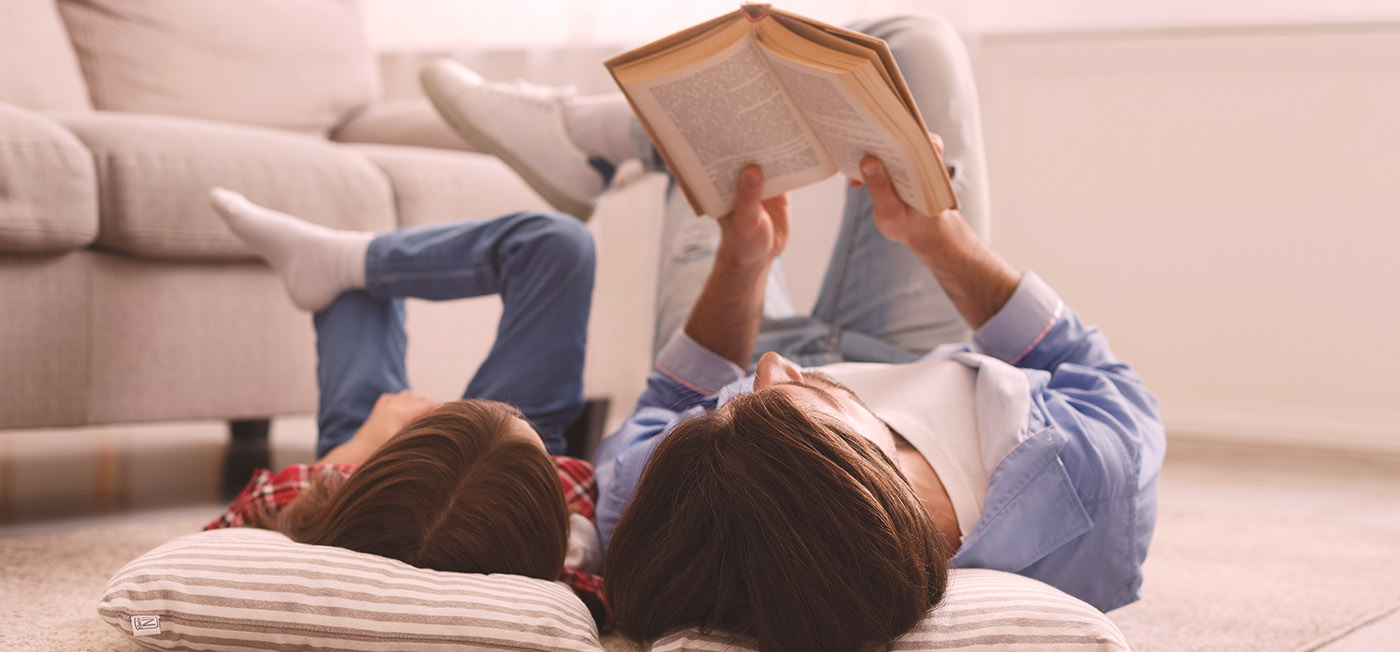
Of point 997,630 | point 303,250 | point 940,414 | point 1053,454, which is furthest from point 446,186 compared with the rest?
point 997,630

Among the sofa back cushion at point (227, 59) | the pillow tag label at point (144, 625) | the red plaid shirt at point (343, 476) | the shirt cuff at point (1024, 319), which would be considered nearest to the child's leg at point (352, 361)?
the red plaid shirt at point (343, 476)

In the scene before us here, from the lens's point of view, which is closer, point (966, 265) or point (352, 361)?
point (966, 265)

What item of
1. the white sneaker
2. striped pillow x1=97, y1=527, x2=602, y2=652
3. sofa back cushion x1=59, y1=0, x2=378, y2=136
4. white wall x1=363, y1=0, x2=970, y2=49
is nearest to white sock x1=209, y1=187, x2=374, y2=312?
the white sneaker

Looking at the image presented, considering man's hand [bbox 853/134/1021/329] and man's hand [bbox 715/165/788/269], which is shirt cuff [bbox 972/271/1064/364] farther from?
man's hand [bbox 715/165/788/269]

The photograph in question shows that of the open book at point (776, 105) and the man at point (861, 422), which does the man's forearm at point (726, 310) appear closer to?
the man at point (861, 422)

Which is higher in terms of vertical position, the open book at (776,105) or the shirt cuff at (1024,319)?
the open book at (776,105)

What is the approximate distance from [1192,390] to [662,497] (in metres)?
1.88

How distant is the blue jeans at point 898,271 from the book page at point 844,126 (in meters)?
0.27

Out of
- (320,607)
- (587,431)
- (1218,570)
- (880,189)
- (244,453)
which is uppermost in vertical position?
(880,189)

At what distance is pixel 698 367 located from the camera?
1.19 meters

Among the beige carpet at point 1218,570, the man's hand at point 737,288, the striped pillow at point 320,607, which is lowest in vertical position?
the beige carpet at point 1218,570

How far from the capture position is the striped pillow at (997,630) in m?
0.67

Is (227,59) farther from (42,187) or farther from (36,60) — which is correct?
(42,187)

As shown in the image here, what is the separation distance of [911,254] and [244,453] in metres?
1.27
